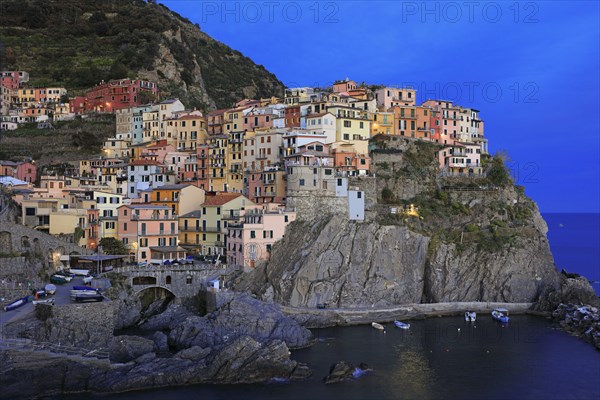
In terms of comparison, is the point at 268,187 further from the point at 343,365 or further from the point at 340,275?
the point at 343,365

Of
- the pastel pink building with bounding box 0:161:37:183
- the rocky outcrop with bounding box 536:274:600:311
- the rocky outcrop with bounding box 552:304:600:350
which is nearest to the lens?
the rocky outcrop with bounding box 552:304:600:350

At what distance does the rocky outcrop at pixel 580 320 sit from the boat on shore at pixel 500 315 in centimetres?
375

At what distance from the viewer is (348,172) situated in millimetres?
65750

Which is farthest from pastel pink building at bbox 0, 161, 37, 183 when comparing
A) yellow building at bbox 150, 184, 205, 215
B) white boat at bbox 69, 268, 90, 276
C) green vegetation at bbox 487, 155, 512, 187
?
green vegetation at bbox 487, 155, 512, 187

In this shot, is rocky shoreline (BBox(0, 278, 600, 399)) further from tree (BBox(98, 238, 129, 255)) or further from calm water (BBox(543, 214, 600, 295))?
calm water (BBox(543, 214, 600, 295))

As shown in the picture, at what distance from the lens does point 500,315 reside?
57188 millimetres

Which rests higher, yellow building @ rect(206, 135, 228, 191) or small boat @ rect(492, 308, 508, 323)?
yellow building @ rect(206, 135, 228, 191)

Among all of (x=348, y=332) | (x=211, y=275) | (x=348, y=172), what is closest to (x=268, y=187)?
(x=348, y=172)

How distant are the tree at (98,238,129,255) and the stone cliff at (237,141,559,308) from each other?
10464 mm

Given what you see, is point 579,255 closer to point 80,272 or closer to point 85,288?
point 80,272

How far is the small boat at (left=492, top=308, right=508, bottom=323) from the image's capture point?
56.5 m

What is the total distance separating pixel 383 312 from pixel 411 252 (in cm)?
696

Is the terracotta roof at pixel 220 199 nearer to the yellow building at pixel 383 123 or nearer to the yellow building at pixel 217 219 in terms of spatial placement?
the yellow building at pixel 217 219

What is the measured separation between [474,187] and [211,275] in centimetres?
2795
